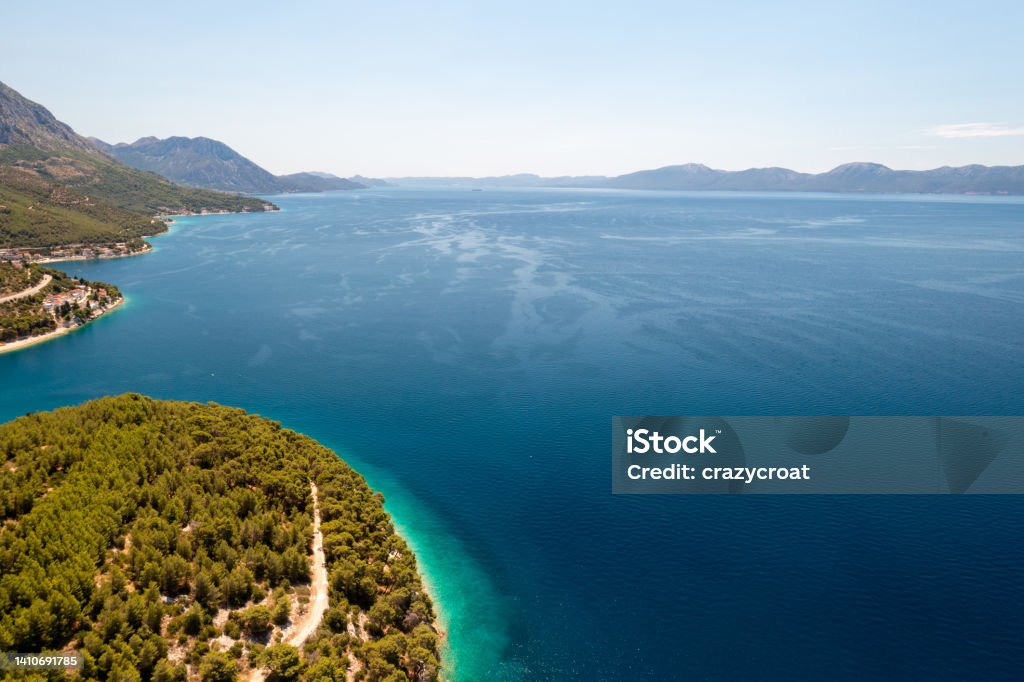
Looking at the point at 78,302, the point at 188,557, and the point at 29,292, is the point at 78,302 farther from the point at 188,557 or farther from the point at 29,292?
the point at 188,557

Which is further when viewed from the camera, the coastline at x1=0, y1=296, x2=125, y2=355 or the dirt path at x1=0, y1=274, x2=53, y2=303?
the dirt path at x1=0, y1=274, x2=53, y2=303

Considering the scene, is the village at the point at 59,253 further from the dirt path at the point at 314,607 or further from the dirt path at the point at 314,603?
the dirt path at the point at 314,607

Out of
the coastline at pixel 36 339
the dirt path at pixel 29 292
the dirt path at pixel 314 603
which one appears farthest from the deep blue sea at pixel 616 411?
the dirt path at pixel 29 292

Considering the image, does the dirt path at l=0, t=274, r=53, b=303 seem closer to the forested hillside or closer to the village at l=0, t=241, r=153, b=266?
the village at l=0, t=241, r=153, b=266

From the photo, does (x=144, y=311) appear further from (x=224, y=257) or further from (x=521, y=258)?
(x=521, y=258)

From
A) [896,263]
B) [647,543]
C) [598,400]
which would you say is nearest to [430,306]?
[598,400]

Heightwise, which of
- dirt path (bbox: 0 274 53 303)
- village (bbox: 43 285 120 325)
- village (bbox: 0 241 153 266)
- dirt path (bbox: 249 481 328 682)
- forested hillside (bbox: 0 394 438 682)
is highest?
village (bbox: 0 241 153 266)

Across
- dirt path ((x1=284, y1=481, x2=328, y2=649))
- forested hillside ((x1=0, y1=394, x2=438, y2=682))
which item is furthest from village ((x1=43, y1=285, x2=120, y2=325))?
dirt path ((x1=284, y1=481, x2=328, y2=649))
